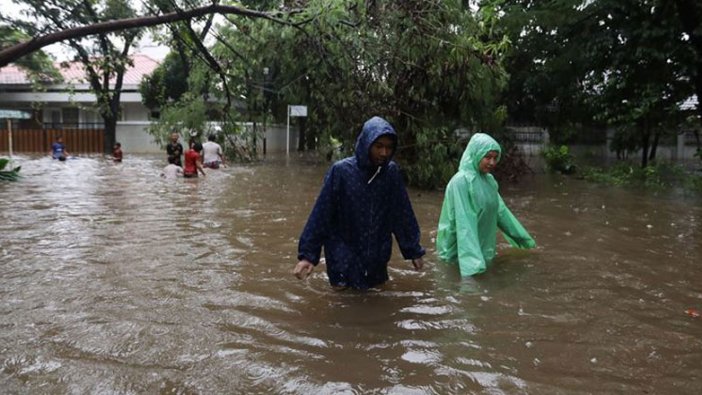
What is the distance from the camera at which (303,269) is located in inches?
173

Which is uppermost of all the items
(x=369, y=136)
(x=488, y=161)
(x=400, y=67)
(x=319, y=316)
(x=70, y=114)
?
(x=400, y=67)

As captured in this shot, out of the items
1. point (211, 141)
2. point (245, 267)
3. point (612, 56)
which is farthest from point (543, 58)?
point (245, 267)

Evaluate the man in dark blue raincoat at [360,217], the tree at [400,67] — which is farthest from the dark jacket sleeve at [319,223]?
the tree at [400,67]

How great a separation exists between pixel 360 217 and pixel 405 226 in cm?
43

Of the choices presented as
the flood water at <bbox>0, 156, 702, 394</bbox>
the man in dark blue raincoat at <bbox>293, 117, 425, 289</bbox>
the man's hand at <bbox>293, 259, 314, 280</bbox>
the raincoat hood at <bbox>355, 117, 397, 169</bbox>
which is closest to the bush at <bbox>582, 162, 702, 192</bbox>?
the flood water at <bbox>0, 156, 702, 394</bbox>

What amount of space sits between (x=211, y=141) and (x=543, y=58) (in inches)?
426

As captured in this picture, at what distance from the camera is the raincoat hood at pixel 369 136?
430 centimetres

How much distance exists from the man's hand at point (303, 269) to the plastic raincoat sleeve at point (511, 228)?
2.37 metres

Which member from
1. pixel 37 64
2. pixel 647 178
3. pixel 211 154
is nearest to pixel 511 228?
pixel 37 64

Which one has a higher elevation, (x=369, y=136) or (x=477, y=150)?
(x=369, y=136)

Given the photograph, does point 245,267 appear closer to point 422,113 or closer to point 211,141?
point 422,113

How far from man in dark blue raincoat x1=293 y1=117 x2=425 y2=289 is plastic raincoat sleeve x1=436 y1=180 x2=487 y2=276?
2.72ft

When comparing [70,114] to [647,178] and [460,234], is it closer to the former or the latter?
[647,178]

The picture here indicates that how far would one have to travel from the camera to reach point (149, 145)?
104 feet
